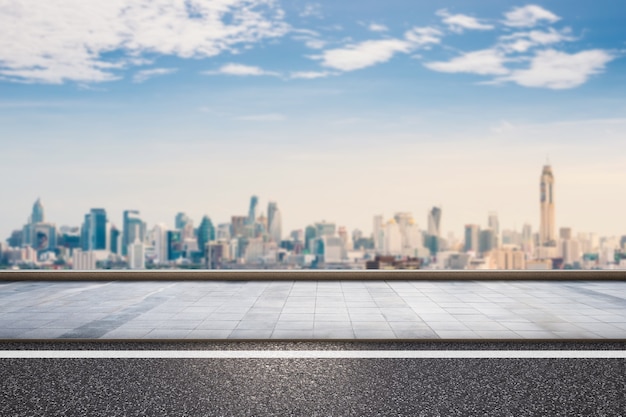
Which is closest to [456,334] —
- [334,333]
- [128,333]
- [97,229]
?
[334,333]

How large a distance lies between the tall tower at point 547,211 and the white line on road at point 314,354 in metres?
9.72

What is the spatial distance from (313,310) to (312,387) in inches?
132

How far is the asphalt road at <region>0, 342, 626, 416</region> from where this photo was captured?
3871mm

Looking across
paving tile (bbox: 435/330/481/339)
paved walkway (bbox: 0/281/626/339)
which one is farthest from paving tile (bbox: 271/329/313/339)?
paving tile (bbox: 435/330/481/339)

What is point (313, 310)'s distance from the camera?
→ 7.75 metres

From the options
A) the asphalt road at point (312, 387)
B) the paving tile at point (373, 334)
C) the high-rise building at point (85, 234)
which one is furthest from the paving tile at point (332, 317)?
the high-rise building at point (85, 234)

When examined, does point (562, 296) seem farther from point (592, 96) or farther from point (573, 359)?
point (592, 96)

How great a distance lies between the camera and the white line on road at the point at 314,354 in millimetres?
5363

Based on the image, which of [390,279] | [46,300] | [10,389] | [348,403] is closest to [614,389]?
[348,403]

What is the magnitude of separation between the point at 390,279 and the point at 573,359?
607 cm

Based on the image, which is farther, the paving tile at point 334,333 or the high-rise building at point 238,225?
the high-rise building at point 238,225

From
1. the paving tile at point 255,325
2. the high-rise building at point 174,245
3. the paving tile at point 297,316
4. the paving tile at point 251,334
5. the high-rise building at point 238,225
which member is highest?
the high-rise building at point 238,225

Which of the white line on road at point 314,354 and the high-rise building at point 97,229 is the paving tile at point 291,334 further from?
the high-rise building at point 97,229

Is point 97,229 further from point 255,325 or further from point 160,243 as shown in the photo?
point 255,325
